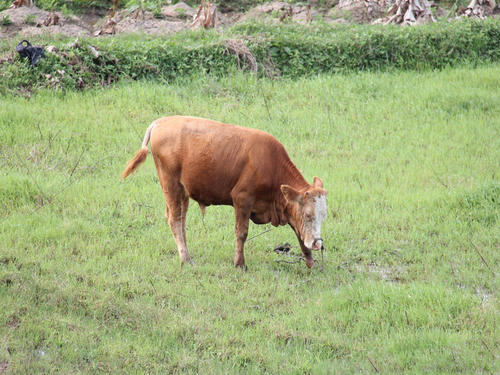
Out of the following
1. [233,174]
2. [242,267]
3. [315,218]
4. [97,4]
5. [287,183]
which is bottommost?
[97,4]

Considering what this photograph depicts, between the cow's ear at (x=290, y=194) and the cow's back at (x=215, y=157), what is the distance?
11.7 inches

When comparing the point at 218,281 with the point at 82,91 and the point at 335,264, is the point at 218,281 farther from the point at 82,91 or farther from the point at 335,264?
the point at 82,91

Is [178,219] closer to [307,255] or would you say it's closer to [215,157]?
[215,157]

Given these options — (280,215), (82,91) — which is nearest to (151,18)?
(82,91)

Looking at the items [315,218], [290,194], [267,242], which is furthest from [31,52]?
[315,218]

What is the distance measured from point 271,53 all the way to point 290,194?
22.5 feet

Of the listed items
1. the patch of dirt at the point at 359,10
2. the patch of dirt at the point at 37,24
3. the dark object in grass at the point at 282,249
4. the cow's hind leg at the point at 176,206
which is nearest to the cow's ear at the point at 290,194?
the dark object in grass at the point at 282,249

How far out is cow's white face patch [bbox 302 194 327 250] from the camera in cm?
697

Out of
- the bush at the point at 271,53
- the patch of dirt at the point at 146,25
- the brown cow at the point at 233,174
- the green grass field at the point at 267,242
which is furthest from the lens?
the patch of dirt at the point at 146,25

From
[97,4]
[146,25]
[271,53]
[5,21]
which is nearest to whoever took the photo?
[271,53]

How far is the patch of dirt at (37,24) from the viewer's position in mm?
14398

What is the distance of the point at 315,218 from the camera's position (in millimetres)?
6984

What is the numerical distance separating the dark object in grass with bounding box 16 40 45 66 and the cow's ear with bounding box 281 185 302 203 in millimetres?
6299

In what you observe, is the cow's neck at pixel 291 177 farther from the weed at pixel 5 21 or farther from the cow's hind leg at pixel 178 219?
the weed at pixel 5 21
